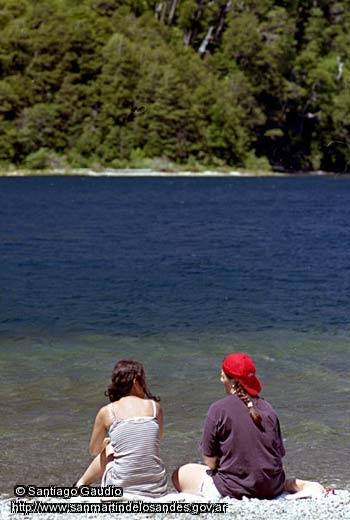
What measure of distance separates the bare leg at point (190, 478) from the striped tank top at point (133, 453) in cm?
26

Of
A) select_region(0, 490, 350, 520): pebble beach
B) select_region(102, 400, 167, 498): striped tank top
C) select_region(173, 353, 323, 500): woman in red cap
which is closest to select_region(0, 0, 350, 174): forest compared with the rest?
select_region(102, 400, 167, 498): striped tank top

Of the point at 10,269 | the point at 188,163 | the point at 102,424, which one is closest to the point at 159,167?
the point at 188,163

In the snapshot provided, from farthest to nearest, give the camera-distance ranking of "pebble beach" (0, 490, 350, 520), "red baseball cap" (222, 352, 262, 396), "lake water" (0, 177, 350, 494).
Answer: "lake water" (0, 177, 350, 494) < "red baseball cap" (222, 352, 262, 396) < "pebble beach" (0, 490, 350, 520)

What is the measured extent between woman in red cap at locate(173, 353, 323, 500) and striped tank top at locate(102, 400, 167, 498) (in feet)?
1.32

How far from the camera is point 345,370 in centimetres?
1281

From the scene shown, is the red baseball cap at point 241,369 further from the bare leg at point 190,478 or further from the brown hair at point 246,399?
the bare leg at point 190,478

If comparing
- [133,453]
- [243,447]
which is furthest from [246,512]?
[133,453]

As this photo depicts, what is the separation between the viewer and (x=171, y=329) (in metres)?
16.4

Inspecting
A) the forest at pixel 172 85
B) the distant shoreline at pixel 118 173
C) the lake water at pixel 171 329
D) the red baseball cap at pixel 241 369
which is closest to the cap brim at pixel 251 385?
the red baseball cap at pixel 241 369

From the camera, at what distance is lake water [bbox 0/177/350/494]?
9500 millimetres

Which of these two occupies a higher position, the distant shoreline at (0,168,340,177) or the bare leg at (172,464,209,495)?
the bare leg at (172,464,209,495)

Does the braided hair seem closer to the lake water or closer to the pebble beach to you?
the pebble beach

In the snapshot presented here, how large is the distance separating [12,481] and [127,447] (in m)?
2.36

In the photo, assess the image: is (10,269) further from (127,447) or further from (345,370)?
(127,447)
